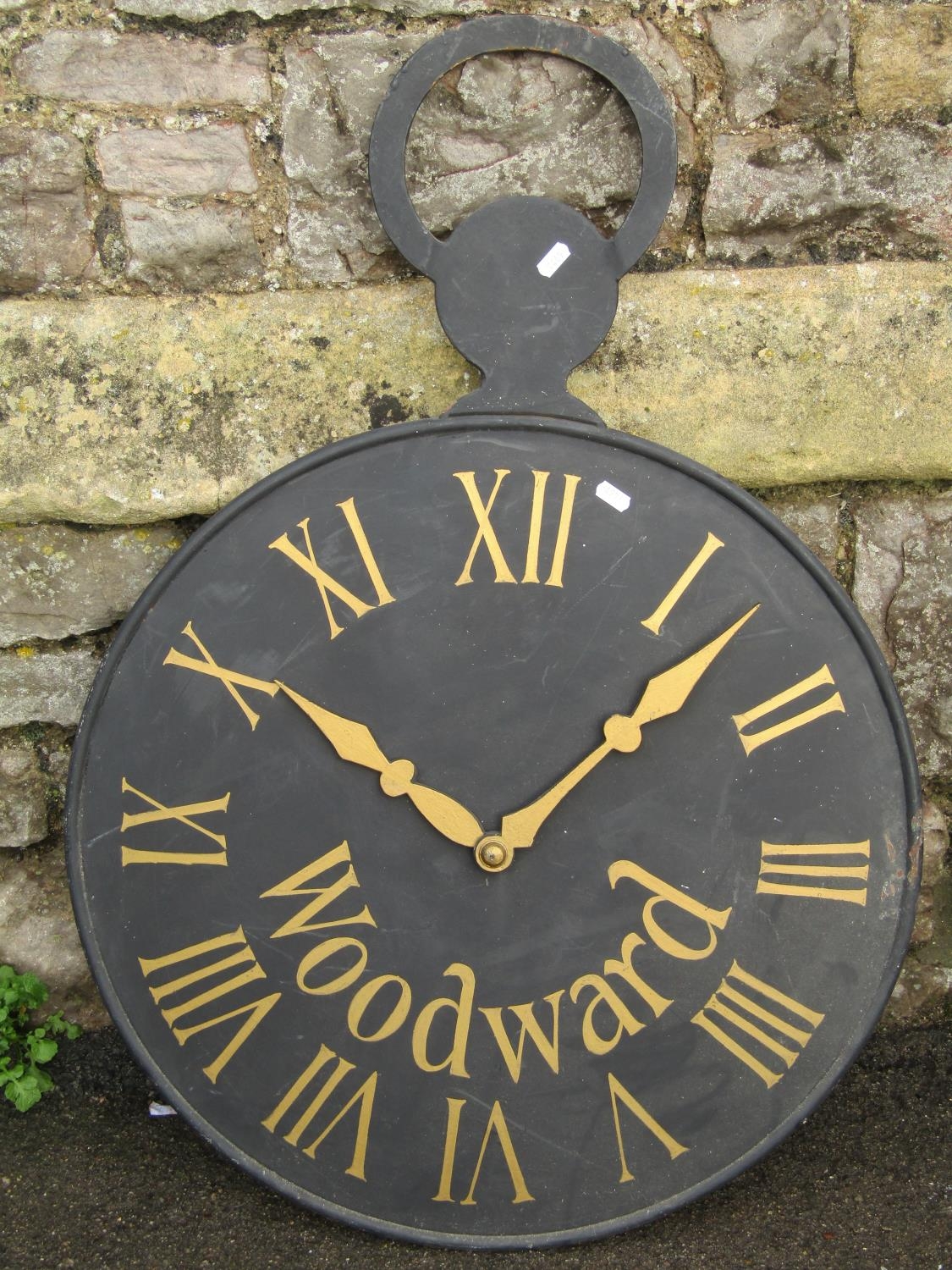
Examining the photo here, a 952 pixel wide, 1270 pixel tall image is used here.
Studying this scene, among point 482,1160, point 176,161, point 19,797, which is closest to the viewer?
point 482,1160

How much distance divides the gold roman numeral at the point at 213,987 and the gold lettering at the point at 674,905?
0.47 m

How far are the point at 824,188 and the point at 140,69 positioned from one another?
0.94m

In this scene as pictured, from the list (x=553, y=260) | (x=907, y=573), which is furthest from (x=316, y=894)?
(x=907, y=573)

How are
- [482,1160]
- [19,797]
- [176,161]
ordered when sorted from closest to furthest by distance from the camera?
[482,1160] → [176,161] → [19,797]

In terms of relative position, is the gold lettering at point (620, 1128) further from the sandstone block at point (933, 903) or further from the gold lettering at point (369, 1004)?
the sandstone block at point (933, 903)

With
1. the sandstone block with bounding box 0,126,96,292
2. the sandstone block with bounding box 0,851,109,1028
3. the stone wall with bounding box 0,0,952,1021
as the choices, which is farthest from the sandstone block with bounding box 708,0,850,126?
the sandstone block with bounding box 0,851,109,1028

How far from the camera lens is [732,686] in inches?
57.7

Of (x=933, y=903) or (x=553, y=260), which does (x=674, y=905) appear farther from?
(x=553, y=260)

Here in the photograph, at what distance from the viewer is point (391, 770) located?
1.45 metres

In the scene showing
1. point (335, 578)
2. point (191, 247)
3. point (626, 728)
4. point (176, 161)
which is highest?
point (176, 161)

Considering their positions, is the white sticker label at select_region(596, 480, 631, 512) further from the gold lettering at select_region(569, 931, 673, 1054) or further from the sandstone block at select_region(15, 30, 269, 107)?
the sandstone block at select_region(15, 30, 269, 107)

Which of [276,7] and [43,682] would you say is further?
[43,682]

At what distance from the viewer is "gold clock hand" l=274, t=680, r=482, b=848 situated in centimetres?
144

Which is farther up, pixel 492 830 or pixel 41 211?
pixel 41 211
